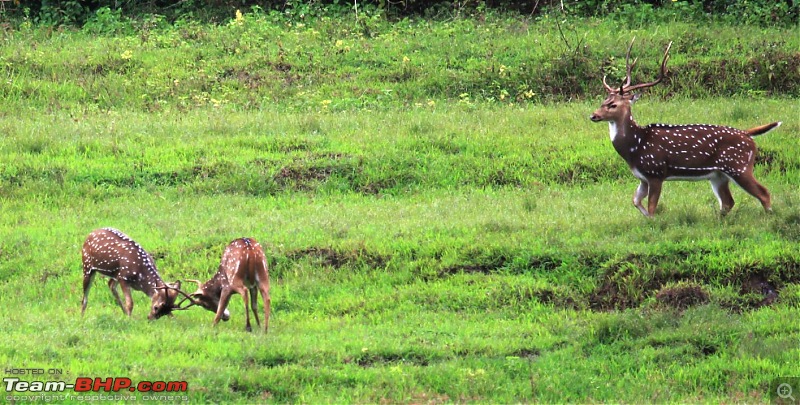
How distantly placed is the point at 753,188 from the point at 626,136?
1.63 metres

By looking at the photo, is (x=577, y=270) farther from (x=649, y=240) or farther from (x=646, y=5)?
(x=646, y=5)

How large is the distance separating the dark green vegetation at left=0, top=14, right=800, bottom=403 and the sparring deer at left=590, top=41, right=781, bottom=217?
482 millimetres

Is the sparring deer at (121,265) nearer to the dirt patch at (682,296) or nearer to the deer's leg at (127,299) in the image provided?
the deer's leg at (127,299)

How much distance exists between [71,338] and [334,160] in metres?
7.14

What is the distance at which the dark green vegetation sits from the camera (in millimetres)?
10773

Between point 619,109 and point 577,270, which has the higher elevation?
point 619,109

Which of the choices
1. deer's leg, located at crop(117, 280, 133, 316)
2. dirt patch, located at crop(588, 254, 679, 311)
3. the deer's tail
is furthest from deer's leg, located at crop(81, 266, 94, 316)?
the deer's tail

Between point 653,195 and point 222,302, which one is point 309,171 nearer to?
point 653,195

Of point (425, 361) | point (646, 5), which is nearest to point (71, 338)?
point (425, 361)

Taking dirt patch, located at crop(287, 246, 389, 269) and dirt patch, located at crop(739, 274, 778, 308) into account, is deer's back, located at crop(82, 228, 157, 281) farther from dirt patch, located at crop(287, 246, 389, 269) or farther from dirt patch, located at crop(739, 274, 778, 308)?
dirt patch, located at crop(739, 274, 778, 308)

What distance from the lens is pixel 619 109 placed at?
14844mm

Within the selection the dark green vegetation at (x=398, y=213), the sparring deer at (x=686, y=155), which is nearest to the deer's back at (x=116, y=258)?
the dark green vegetation at (x=398, y=213)

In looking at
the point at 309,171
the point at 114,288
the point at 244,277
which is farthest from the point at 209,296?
the point at 309,171

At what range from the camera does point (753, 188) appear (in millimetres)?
14312
